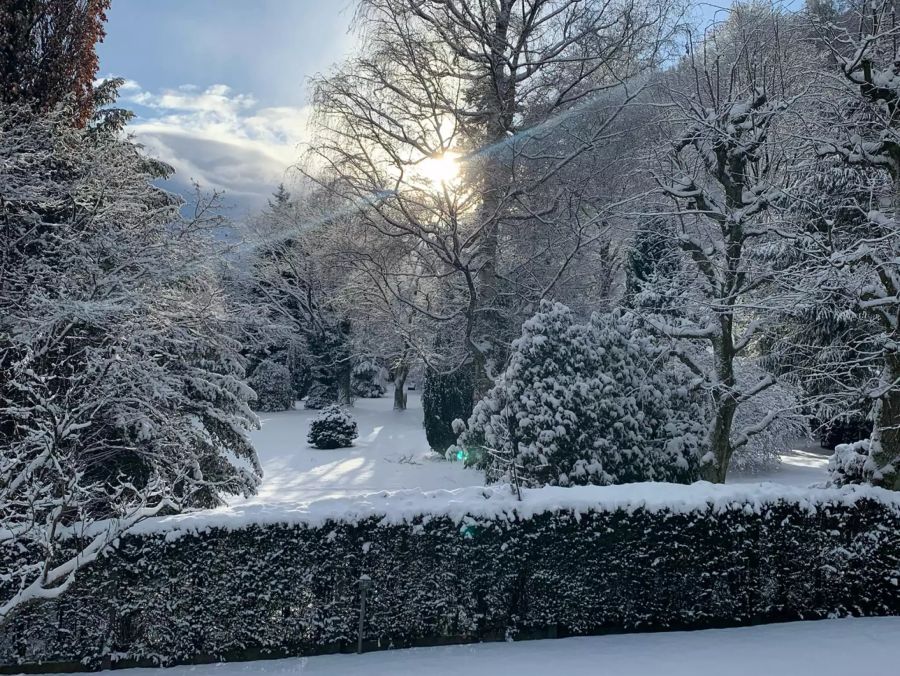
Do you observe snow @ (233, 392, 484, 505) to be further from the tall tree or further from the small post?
the tall tree

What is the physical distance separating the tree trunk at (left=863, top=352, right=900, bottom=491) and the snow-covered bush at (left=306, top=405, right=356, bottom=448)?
46.7 feet

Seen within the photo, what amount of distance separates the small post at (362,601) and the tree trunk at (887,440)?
5.66 meters

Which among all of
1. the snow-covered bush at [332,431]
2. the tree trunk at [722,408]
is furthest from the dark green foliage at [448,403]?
the tree trunk at [722,408]

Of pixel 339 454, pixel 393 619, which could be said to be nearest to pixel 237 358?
pixel 393 619

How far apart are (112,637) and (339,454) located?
12.0 m

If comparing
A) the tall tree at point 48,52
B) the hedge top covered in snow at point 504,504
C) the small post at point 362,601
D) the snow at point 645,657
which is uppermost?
the tall tree at point 48,52

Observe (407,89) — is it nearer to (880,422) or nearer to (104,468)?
(104,468)

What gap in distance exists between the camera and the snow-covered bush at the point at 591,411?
8.33m

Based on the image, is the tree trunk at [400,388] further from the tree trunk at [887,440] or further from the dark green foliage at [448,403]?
the tree trunk at [887,440]

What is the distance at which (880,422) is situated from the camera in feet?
22.5

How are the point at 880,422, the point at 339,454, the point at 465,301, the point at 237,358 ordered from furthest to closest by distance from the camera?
the point at 339,454 → the point at 465,301 → the point at 237,358 → the point at 880,422

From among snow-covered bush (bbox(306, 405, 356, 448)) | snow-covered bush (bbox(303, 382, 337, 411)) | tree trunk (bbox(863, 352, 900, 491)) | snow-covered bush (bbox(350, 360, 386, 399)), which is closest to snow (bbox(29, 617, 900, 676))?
tree trunk (bbox(863, 352, 900, 491))

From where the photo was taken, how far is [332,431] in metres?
18.3

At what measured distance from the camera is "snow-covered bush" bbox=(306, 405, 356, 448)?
18297 mm
